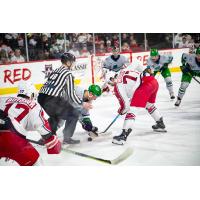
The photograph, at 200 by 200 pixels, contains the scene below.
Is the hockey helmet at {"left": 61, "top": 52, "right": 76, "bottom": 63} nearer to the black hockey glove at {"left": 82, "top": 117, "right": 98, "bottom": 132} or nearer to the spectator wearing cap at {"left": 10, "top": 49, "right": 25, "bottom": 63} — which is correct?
the spectator wearing cap at {"left": 10, "top": 49, "right": 25, "bottom": 63}

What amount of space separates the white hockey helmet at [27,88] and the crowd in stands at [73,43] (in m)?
0.20

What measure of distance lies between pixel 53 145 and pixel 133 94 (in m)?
0.77

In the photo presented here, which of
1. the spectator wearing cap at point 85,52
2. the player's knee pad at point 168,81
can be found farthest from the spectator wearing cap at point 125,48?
the player's knee pad at point 168,81

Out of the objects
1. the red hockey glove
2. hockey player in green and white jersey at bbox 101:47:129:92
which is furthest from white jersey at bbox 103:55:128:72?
the red hockey glove

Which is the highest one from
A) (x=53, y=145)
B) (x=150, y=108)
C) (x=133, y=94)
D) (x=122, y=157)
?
(x=133, y=94)

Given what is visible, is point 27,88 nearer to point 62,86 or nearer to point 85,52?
point 62,86

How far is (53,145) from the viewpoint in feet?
9.49

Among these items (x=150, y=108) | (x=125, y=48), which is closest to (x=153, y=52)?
(x=125, y=48)

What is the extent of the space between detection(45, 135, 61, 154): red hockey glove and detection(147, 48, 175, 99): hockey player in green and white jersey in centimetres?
96

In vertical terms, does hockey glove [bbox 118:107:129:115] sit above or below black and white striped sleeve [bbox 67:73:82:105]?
below

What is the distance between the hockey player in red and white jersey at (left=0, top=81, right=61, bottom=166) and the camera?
2805mm
